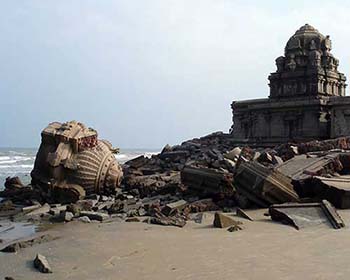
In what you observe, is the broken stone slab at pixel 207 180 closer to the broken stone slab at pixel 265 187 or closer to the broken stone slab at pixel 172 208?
the broken stone slab at pixel 265 187

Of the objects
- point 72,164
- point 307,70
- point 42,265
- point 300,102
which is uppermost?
point 307,70

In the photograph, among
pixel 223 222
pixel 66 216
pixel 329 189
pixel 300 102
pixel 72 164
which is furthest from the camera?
pixel 300 102

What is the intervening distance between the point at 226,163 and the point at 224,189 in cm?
244

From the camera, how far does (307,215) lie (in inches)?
287

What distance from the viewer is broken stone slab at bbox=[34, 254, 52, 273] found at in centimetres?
500

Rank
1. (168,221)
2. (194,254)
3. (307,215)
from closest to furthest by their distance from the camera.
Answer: (194,254)
(307,215)
(168,221)

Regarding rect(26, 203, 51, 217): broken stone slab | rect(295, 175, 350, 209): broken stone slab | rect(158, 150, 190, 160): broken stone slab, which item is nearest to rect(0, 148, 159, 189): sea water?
rect(158, 150, 190, 160): broken stone slab

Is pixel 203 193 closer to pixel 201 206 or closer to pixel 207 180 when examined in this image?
pixel 207 180

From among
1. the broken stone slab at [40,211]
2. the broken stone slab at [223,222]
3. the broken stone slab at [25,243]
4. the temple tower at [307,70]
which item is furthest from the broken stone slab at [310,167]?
the temple tower at [307,70]

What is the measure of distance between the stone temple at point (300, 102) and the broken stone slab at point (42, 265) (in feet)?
58.7

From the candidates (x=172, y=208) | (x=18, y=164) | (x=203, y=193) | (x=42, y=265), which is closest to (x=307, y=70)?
(x=203, y=193)

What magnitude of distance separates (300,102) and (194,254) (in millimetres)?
18956

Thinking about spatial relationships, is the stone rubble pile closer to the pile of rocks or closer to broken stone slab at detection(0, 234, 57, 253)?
the pile of rocks

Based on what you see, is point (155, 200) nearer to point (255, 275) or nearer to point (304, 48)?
point (255, 275)
